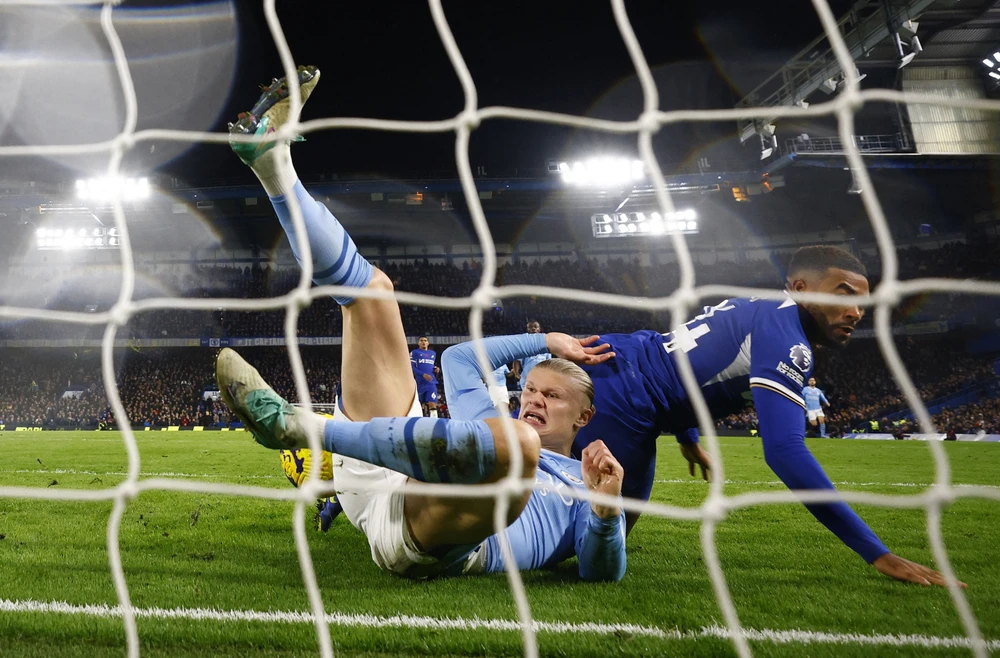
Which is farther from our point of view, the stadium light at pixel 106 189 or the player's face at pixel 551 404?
the stadium light at pixel 106 189

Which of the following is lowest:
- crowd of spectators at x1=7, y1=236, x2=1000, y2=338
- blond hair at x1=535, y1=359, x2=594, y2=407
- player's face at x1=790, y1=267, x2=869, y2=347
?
blond hair at x1=535, y1=359, x2=594, y2=407

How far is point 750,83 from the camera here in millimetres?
21828

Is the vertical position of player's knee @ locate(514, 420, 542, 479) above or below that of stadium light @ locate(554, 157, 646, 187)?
below

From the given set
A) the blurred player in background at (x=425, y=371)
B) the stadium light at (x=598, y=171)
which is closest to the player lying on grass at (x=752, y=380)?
the blurred player in background at (x=425, y=371)

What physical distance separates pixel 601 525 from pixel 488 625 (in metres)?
0.59

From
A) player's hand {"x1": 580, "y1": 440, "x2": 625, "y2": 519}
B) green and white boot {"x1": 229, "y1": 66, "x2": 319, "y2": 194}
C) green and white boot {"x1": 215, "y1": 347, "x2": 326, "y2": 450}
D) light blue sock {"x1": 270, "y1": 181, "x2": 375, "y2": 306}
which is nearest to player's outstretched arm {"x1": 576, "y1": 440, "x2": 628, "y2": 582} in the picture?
player's hand {"x1": 580, "y1": 440, "x2": 625, "y2": 519}

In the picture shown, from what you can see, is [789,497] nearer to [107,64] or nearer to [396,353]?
[396,353]

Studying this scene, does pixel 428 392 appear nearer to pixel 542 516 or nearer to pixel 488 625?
pixel 542 516

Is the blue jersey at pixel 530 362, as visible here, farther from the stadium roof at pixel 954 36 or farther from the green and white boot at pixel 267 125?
the stadium roof at pixel 954 36

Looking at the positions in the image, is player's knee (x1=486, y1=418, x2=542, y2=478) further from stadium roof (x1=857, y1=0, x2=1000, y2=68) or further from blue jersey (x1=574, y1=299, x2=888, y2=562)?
stadium roof (x1=857, y1=0, x2=1000, y2=68)

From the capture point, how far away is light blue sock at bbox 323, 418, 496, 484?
170cm

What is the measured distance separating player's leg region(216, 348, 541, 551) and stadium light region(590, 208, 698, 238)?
77.2ft

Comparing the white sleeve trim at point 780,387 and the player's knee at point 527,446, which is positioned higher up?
the white sleeve trim at point 780,387

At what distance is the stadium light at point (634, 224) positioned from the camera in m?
24.7
